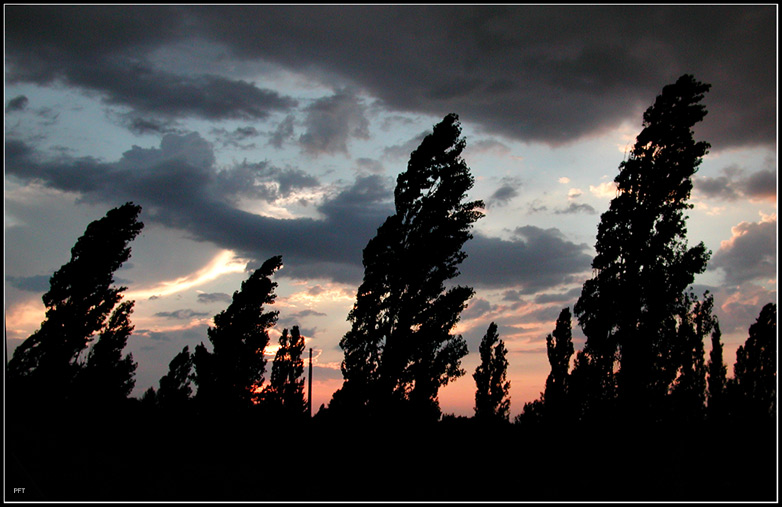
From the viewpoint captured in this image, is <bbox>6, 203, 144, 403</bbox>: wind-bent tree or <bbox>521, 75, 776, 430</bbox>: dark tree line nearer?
<bbox>521, 75, 776, 430</bbox>: dark tree line

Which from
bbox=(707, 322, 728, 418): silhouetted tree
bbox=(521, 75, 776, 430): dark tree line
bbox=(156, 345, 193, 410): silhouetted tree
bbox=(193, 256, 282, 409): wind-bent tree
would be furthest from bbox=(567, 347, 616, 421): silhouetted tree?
bbox=(156, 345, 193, 410): silhouetted tree

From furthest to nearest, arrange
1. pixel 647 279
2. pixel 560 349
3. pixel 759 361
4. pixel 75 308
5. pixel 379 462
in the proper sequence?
pixel 560 349, pixel 759 361, pixel 75 308, pixel 647 279, pixel 379 462

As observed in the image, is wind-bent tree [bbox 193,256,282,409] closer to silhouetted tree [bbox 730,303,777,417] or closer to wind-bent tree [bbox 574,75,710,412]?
wind-bent tree [bbox 574,75,710,412]

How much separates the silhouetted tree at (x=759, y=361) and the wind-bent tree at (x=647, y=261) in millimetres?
23711

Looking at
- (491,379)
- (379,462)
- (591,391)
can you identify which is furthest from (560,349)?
(379,462)

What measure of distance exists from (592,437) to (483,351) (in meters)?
33.7

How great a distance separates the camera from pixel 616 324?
1938 cm

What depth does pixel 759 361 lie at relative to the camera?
3781cm

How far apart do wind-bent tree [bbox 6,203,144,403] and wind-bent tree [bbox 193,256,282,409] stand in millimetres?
6301

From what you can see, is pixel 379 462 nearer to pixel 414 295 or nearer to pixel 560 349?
pixel 414 295

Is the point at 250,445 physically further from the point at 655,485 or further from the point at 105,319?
the point at 105,319

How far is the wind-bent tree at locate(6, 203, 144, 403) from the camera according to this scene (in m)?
25.8

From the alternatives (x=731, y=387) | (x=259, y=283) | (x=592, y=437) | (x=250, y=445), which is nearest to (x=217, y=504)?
(x=250, y=445)

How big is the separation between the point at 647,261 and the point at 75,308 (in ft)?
96.9
